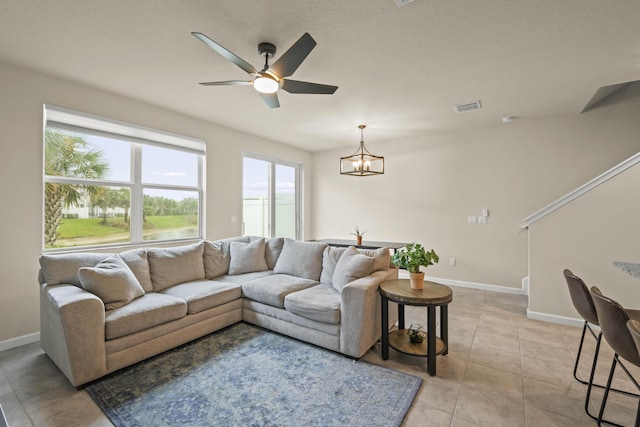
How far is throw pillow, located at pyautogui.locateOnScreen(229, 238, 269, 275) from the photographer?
3.67m

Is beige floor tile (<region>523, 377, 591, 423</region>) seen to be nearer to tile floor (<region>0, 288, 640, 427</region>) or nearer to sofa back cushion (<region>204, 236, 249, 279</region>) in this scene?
tile floor (<region>0, 288, 640, 427</region>)

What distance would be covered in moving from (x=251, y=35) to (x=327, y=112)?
6.06 feet

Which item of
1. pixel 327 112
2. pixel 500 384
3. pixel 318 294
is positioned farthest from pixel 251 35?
pixel 500 384

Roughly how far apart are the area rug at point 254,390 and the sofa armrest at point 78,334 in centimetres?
15

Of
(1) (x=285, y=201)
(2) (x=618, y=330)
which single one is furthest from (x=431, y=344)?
(1) (x=285, y=201)

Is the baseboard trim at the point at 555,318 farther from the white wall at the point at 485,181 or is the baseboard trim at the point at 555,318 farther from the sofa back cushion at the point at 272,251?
the sofa back cushion at the point at 272,251

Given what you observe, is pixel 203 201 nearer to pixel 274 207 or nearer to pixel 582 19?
pixel 274 207

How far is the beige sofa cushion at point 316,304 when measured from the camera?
8.24 ft

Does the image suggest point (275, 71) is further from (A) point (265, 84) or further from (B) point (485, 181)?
(B) point (485, 181)

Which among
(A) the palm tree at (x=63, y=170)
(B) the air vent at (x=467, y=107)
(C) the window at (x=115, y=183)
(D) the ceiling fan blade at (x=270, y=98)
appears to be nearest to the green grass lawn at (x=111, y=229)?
(C) the window at (x=115, y=183)

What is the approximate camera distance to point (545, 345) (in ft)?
8.96

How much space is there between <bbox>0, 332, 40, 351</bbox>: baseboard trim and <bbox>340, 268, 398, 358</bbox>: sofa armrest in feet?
10.1

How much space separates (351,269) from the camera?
2820 mm

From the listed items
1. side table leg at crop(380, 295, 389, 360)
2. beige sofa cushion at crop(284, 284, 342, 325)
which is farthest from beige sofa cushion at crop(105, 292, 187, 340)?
side table leg at crop(380, 295, 389, 360)
